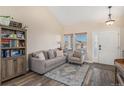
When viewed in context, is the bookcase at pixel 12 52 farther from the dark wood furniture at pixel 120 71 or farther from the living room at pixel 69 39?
the dark wood furniture at pixel 120 71

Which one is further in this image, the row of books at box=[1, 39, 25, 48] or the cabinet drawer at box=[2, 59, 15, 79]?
the row of books at box=[1, 39, 25, 48]

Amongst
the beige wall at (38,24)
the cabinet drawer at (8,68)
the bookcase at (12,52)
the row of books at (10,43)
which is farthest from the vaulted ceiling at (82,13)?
the cabinet drawer at (8,68)

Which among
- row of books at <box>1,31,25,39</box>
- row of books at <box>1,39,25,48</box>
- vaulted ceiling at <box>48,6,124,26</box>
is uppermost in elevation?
vaulted ceiling at <box>48,6,124,26</box>

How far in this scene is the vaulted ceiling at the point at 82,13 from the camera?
14.3 feet

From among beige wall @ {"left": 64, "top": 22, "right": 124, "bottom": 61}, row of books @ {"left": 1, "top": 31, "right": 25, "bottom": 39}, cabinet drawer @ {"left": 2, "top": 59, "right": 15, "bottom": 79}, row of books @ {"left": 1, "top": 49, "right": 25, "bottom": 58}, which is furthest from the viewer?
beige wall @ {"left": 64, "top": 22, "right": 124, "bottom": 61}

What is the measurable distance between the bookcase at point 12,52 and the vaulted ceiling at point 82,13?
8.90ft

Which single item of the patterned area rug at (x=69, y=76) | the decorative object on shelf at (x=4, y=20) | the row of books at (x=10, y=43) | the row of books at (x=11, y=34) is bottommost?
the patterned area rug at (x=69, y=76)

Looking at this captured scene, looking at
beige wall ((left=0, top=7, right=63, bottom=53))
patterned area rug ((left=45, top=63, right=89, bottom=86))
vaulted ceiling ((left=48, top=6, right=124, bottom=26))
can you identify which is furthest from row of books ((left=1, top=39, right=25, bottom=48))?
vaulted ceiling ((left=48, top=6, right=124, bottom=26))

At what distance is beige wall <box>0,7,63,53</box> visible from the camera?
11.9ft

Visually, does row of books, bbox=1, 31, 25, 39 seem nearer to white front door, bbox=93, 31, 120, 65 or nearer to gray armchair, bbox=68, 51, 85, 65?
gray armchair, bbox=68, 51, 85, 65

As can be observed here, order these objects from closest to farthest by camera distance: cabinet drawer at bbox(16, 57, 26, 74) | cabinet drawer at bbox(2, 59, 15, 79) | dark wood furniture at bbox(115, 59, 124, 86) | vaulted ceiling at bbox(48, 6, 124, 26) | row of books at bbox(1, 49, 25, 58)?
dark wood furniture at bbox(115, 59, 124, 86), cabinet drawer at bbox(2, 59, 15, 79), row of books at bbox(1, 49, 25, 58), cabinet drawer at bbox(16, 57, 26, 74), vaulted ceiling at bbox(48, 6, 124, 26)

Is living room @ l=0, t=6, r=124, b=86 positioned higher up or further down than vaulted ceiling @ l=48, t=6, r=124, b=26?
further down
